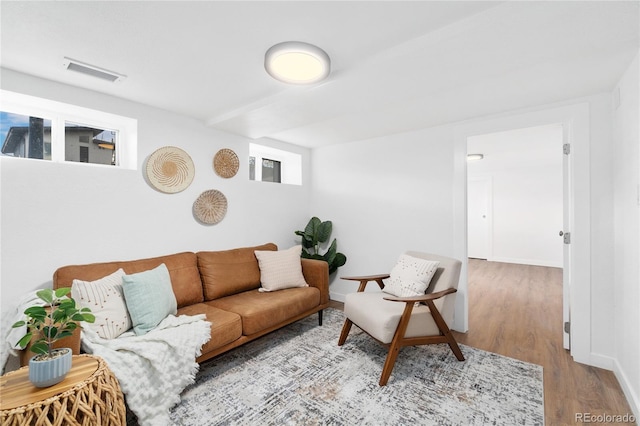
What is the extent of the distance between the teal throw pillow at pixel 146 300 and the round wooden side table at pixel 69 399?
50 centimetres

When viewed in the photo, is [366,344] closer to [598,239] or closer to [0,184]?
[598,239]

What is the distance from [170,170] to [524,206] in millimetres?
7074

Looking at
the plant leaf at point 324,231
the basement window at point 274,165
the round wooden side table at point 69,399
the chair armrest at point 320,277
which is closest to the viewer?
the round wooden side table at point 69,399

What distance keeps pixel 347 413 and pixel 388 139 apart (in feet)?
9.53

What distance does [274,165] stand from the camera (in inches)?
162

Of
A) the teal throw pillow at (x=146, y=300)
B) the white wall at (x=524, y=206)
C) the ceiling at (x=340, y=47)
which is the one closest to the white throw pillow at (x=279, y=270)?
the teal throw pillow at (x=146, y=300)

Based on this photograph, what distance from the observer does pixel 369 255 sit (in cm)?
366

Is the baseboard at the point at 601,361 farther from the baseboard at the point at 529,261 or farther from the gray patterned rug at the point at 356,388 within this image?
the baseboard at the point at 529,261

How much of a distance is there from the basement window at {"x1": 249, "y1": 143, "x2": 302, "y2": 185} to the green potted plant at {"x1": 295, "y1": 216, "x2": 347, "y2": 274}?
28.2 inches

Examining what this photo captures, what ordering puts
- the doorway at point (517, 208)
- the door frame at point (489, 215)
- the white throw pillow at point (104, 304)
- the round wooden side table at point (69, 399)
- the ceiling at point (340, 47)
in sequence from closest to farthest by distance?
the round wooden side table at point (69, 399), the ceiling at point (340, 47), the white throw pillow at point (104, 304), the doorway at point (517, 208), the door frame at point (489, 215)

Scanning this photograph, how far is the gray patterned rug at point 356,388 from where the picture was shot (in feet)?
5.41

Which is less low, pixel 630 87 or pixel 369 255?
pixel 630 87

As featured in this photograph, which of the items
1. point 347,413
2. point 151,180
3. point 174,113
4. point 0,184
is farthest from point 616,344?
point 0,184

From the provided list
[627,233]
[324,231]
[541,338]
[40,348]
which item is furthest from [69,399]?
[541,338]
